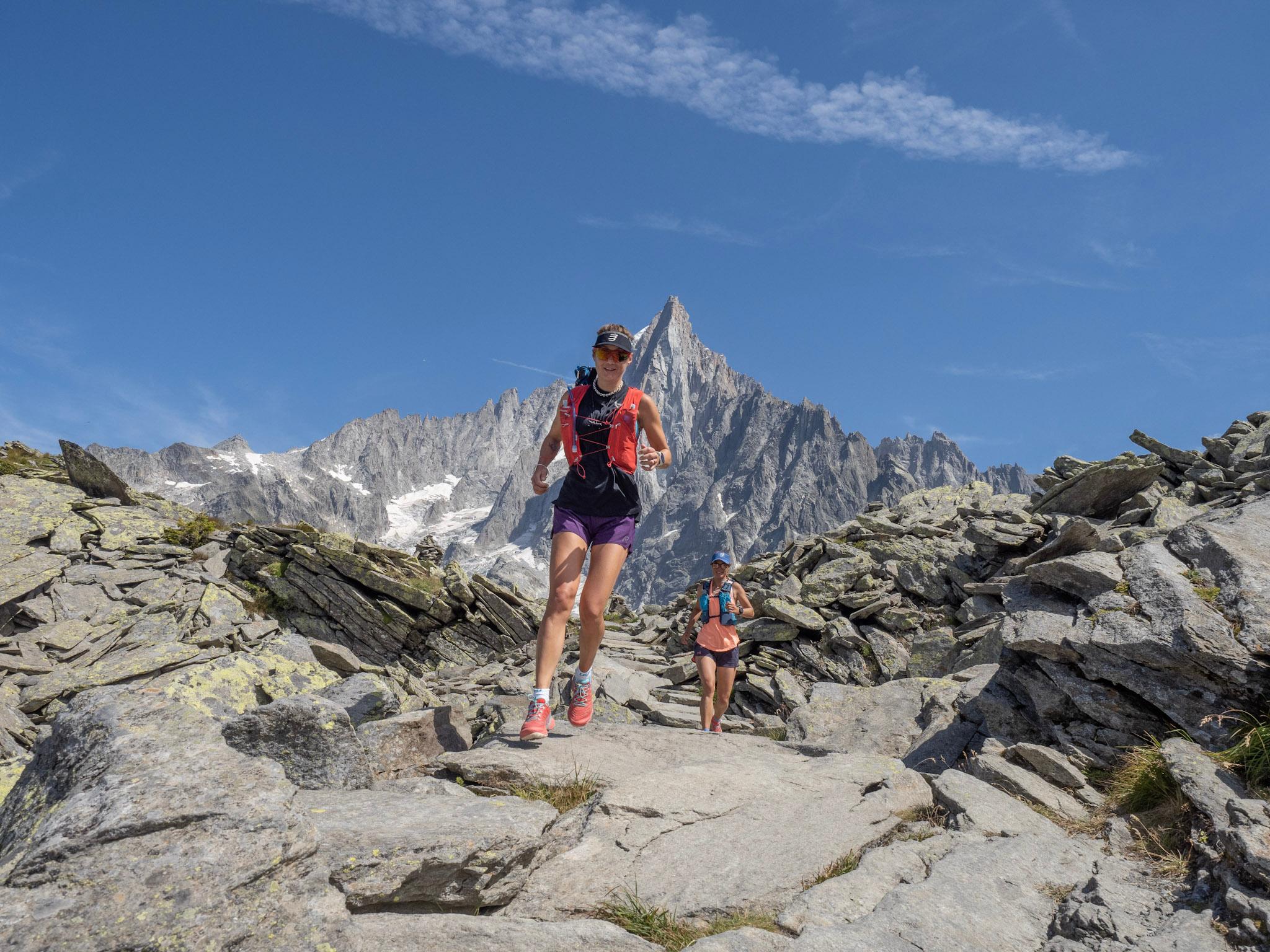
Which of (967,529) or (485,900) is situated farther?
(967,529)

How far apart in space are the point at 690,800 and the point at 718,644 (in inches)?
260

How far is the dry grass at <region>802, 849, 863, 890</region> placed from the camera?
4.99m

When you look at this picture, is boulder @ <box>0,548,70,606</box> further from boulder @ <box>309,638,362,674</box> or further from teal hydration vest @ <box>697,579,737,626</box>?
teal hydration vest @ <box>697,579,737,626</box>

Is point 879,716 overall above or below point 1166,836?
above

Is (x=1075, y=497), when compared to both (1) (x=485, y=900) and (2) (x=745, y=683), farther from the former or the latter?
(1) (x=485, y=900)

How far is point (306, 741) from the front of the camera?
5270 millimetres

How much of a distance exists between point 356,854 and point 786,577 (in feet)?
69.1

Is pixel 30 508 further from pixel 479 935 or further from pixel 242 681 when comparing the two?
pixel 479 935

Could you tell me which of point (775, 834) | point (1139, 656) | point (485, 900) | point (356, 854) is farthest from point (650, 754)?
point (1139, 656)

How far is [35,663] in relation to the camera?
1440 cm

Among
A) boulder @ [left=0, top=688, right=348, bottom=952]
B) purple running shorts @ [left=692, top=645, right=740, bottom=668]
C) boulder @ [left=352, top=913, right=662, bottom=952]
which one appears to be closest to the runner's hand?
boulder @ [left=0, top=688, right=348, bottom=952]

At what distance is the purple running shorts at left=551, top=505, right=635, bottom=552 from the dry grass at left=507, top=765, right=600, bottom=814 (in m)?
2.34

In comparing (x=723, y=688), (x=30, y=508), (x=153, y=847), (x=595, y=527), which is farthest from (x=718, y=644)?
(x=30, y=508)

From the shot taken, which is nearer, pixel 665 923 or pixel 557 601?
pixel 665 923
